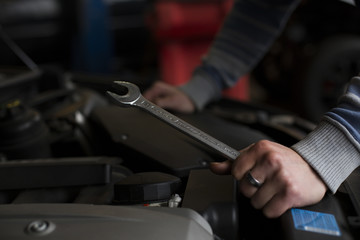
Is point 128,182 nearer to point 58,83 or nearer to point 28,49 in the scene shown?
point 58,83

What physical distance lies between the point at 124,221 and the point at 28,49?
234 centimetres

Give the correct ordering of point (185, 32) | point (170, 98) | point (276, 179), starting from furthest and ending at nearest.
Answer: point (185, 32) → point (170, 98) → point (276, 179)

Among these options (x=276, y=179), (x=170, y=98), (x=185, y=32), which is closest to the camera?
(x=276, y=179)

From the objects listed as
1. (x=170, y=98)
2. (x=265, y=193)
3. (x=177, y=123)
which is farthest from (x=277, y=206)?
(x=170, y=98)

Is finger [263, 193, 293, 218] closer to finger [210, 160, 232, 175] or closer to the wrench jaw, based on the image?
finger [210, 160, 232, 175]

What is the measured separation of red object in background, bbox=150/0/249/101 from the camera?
6.31 ft

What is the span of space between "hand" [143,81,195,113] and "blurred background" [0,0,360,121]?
268 millimetres

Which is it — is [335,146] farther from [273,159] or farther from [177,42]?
[177,42]

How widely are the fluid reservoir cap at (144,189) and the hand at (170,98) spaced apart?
1.41ft

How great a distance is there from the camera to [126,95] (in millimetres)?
522

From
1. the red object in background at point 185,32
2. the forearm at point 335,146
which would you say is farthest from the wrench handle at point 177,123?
the red object in background at point 185,32

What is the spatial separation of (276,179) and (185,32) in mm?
1527

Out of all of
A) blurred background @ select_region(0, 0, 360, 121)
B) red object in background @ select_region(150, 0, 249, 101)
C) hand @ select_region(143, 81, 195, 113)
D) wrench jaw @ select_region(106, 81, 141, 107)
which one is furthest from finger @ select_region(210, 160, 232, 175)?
red object in background @ select_region(150, 0, 249, 101)

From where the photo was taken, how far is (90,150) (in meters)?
0.82
